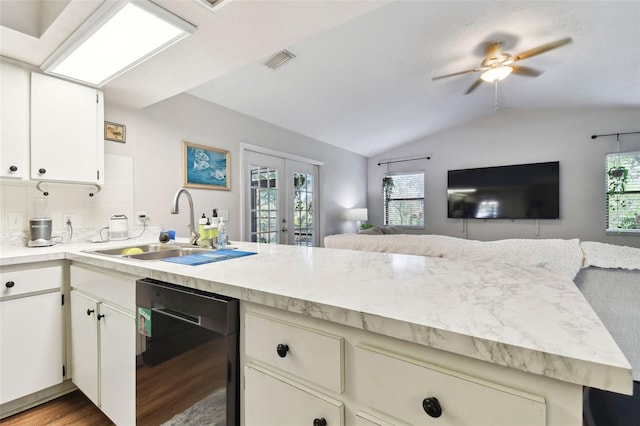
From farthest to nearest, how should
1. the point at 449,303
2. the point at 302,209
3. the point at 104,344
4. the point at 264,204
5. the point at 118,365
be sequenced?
the point at 302,209, the point at 264,204, the point at 104,344, the point at 118,365, the point at 449,303

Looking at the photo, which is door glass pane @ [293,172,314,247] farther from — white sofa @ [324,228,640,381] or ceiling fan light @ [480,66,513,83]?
ceiling fan light @ [480,66,513,83]

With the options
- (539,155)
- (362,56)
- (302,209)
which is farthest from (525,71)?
(302,209)

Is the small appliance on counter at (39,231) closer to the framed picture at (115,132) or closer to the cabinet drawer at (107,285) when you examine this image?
the cabinet drawer at (107,285)

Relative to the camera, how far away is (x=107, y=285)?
4.51 feet

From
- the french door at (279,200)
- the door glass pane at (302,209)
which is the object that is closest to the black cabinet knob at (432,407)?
the french door at (279,200)

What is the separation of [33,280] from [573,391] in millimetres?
2293

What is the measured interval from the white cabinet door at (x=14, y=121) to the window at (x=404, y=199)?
17.7 feet

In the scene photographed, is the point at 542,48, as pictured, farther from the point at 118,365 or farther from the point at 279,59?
the point at 118,365

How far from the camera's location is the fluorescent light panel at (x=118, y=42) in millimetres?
1403

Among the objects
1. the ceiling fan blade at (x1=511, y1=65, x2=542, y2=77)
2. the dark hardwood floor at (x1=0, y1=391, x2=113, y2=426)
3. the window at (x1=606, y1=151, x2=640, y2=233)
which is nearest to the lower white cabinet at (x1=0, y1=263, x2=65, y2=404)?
the dark hardwood floor at (x1=0, y1=391, x2=113, y2=426)

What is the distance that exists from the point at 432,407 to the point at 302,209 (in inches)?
157

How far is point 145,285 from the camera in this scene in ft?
3.69

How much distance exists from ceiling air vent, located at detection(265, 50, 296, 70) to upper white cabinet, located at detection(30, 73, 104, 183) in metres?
1.36

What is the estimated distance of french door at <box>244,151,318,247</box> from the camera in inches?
140
